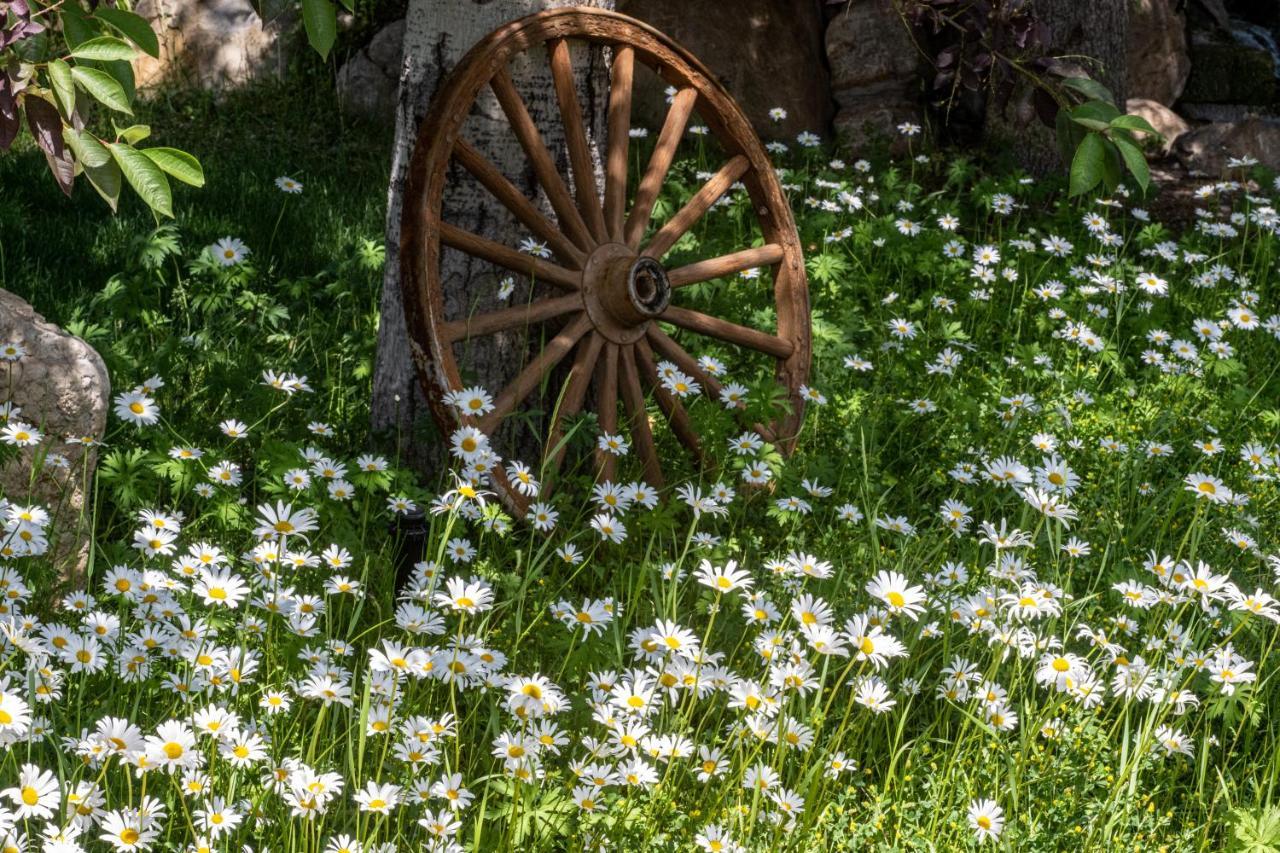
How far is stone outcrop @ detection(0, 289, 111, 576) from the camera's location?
3061 millimetres

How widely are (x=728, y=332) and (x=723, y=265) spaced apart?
0.22 meters

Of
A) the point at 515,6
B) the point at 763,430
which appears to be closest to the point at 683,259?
the point at 763,430

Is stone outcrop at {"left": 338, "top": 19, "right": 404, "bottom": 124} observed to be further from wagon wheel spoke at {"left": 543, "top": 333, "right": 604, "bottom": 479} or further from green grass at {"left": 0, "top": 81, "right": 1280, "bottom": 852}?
wagon wheel spoke at {"left": 543, "top": 333, "right": 604, "bottom": 479}

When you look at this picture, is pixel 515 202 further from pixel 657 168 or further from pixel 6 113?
pixel 6 113

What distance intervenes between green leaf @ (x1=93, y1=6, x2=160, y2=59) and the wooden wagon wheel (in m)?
1.26

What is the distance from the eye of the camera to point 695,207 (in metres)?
4.25

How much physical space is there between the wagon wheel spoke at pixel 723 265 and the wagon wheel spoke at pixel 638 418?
0.31 meters

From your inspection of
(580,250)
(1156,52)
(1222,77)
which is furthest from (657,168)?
(1222,77)

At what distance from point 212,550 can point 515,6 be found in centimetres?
198

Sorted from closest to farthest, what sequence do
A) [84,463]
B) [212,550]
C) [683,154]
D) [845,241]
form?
[212,550], [84,463], [845,241], [683,154]

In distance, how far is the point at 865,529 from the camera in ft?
12.3

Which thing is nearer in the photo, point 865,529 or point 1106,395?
point 865,529

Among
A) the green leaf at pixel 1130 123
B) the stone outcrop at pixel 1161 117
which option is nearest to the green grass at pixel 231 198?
the green leaf at pixel 1130 123

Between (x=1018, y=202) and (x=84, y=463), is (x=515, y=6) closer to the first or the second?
(x=84, y=463)
